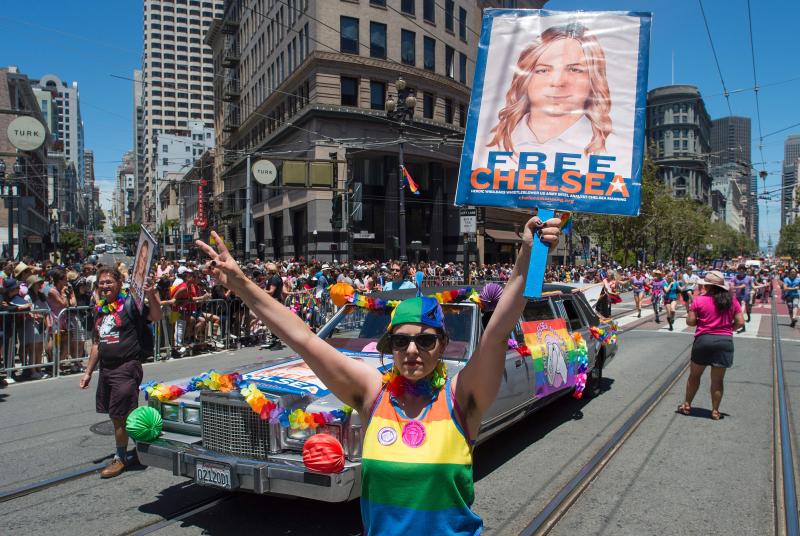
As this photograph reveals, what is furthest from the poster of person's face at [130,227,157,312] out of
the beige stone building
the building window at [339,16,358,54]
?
the building window at [339,16,358,54]

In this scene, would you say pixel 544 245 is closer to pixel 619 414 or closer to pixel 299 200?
pixel 619 414

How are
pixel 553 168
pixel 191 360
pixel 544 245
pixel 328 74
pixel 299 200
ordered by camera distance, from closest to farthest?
pixel 544 245
pixel 553 168
pixel 191 360
pixel 328 74
pixel 299 200

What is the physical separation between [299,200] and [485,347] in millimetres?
37048

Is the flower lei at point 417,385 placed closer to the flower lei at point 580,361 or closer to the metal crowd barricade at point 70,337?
the flower lei at point 580,361

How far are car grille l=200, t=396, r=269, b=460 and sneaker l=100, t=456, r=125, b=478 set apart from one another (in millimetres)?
1581

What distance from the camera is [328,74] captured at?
1379 inches

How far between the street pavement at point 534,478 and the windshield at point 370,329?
1.22m

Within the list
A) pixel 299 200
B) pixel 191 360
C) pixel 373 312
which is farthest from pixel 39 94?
pixel 373 312

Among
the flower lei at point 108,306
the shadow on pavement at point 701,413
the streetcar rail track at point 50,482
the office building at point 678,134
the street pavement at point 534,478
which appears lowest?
the shadow on pavement at point 701,413

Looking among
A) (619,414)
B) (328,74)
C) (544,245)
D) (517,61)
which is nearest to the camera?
(544,245)

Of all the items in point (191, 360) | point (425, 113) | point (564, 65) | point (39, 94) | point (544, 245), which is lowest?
point (191, 360)

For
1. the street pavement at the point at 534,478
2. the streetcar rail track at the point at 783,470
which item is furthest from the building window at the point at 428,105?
the street pavement at the point at 534,478

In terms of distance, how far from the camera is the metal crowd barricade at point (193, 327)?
12383 millimetres

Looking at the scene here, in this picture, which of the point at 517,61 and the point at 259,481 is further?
the point at 259,481
